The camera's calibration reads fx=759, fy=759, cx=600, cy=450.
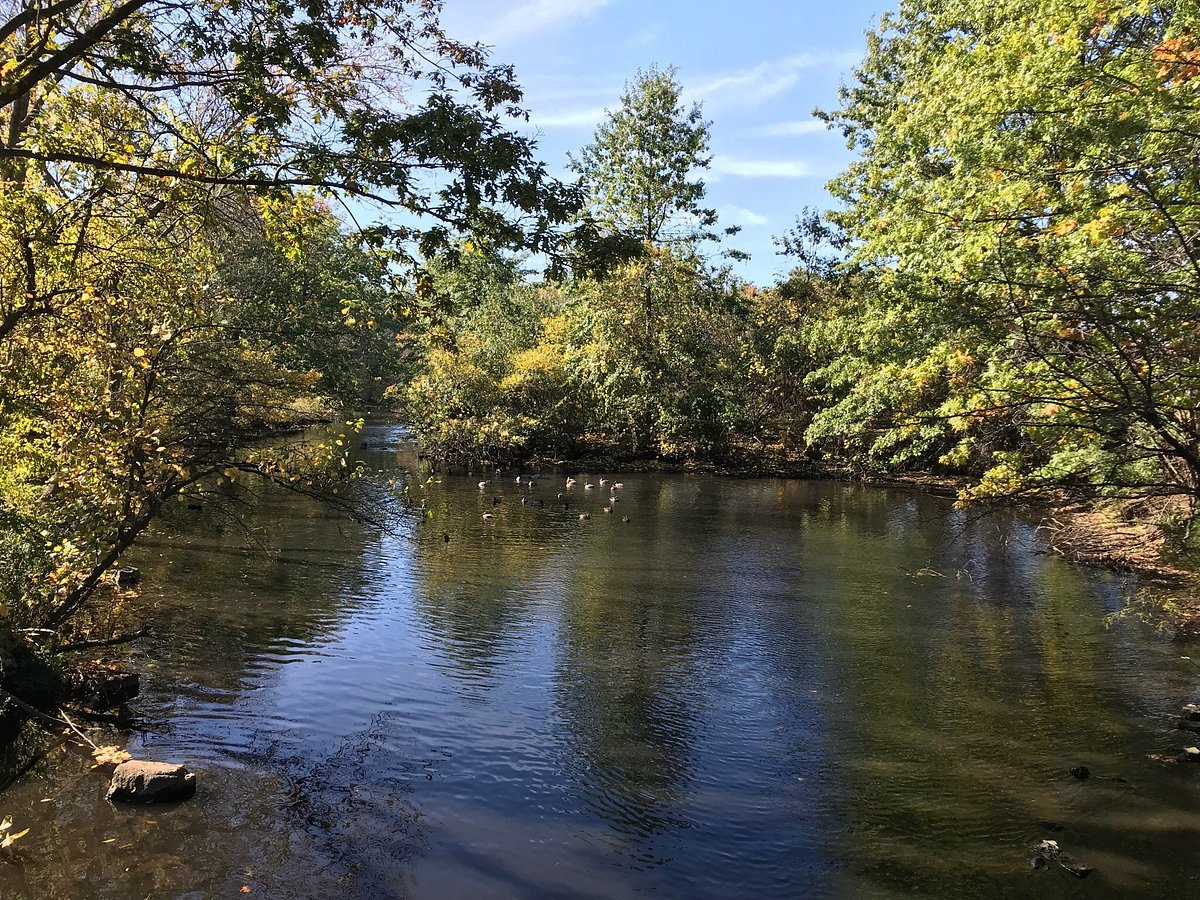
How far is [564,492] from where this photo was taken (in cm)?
2656

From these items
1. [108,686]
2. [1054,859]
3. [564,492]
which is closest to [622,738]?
[1054,859]

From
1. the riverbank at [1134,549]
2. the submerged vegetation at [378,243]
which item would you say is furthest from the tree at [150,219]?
the riverbank at [1134,549]

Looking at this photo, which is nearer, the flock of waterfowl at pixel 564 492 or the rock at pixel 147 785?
the rock at pixel 147 785

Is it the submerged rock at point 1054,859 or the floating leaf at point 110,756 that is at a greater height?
the floating leaf at point 110,756

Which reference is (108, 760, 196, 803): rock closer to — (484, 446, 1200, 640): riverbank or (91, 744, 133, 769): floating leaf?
(91, 744, 133, 769): floating leaf

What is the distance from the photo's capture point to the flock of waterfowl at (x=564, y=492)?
21.9 meters

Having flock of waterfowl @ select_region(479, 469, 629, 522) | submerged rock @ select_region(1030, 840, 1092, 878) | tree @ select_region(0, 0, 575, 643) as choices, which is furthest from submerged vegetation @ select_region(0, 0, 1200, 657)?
flock of waterfowl @ select_region(479, 469, 629, 522)

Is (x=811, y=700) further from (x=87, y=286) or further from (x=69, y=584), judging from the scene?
(x=87, y=286)

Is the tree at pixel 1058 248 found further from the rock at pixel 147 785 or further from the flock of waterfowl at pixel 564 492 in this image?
the flock of waterfowl at pixel 564 492

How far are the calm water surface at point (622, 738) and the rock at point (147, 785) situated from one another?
0.47ft

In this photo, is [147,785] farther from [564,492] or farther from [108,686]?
[564,492]

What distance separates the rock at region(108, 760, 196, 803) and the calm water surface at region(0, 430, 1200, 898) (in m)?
0.14

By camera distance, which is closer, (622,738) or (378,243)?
(378,243)

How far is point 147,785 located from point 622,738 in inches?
173
